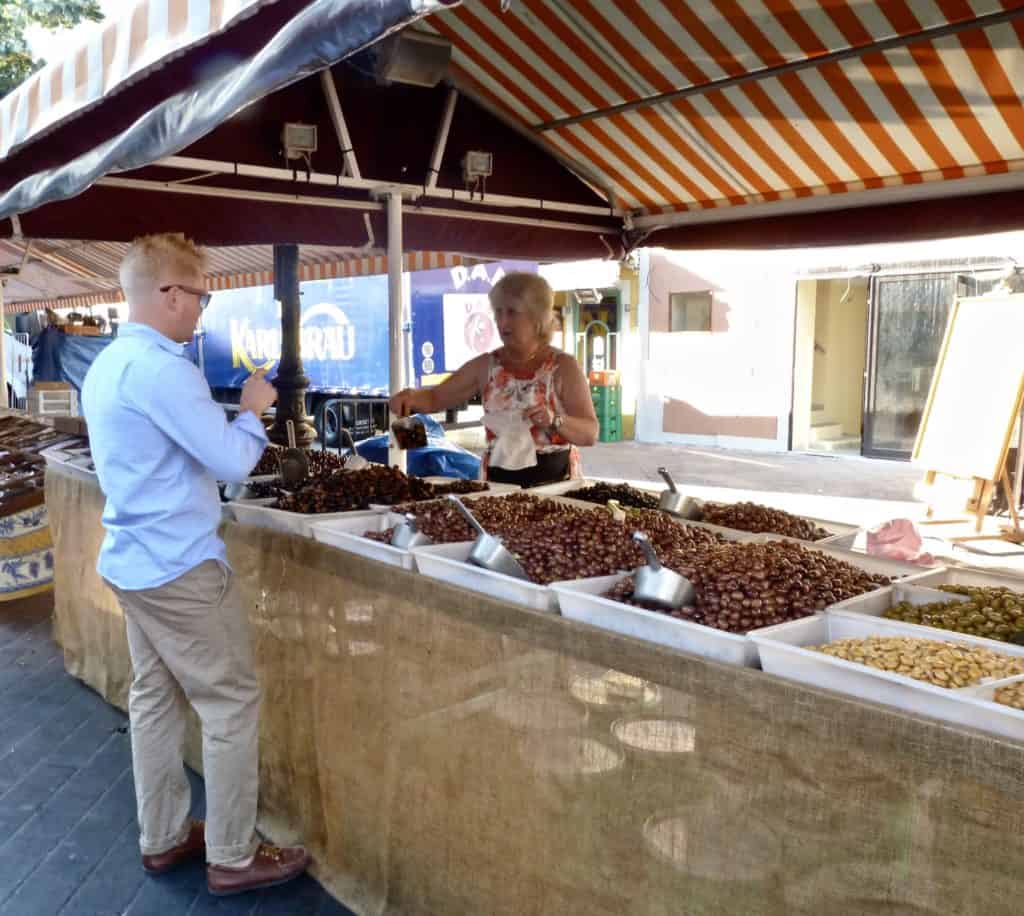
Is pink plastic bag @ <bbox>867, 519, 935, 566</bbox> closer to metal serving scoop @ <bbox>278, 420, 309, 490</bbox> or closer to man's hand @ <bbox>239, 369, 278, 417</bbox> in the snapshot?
man's hand @ <bbox>239, 369, 278, 417</bbox>

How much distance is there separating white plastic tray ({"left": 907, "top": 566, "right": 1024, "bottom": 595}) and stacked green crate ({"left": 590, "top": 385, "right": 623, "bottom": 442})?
41.6ft

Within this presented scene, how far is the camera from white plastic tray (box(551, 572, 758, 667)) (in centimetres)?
165

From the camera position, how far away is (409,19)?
4.66 feet

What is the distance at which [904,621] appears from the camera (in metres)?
1.84

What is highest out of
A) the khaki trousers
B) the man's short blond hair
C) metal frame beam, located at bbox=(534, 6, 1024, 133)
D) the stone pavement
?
metal frame beam, located at bbox=(534, 6, 1024, 133)

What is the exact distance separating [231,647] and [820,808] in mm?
1693

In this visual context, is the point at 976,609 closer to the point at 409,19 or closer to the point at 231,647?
the point at 409,19

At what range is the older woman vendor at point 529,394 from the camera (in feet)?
12.5

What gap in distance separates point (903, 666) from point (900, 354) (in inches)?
478

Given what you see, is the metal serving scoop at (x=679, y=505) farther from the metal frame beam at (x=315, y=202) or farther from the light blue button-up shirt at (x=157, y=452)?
the metal frame beam at (x=315, y=202)

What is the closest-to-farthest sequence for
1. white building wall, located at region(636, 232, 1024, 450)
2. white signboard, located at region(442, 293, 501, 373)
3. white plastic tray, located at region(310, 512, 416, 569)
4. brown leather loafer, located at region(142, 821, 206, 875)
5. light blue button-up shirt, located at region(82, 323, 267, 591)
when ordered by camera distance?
light blue button-up shirt, located at region(82, 323, 267, 591), white plastic tray, located at region(310, 512, 416, 569), brown leather loafer, located at region(142, 821, 206, 875), white signboard, located at region(442, 293, 501, 373), white building wall, located at region(636, 232, 1024, 450)

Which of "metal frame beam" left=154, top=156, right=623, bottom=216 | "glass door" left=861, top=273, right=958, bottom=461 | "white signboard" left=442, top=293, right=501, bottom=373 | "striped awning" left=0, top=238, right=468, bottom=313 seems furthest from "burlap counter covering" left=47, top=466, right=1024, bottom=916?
"glass door" left=861, top=273, right=958, bottom=461

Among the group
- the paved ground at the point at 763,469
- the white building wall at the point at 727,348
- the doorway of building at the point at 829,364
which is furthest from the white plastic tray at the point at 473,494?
the doorway of building at the point at 829,364

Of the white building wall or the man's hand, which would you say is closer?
the man's hand
